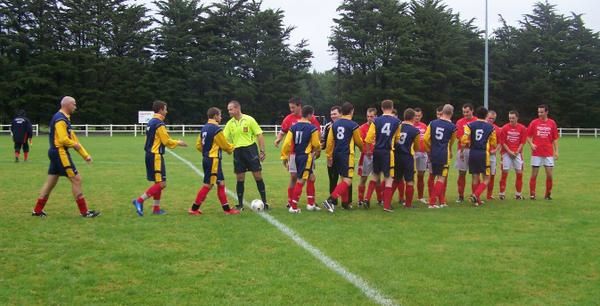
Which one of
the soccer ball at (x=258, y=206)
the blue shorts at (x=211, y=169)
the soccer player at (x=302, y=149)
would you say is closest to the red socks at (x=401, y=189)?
the soccer player at (x=302, y=149)

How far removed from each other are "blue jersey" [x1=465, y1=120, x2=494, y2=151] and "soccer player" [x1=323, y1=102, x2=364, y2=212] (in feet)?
8.19

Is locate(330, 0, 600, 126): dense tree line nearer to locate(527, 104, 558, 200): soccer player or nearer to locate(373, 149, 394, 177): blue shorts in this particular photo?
locate(527, 104, 558, 200): soccer player

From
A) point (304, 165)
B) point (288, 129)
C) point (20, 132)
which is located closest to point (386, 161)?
point (304, 165)

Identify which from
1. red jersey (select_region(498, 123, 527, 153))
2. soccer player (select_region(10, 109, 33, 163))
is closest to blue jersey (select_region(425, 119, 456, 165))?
red jersey (select_region(498, 123, 527, 153))

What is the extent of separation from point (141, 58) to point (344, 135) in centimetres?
5725

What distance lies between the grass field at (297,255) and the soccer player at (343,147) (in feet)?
1.62

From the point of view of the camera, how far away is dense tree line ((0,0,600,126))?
58.9 metres

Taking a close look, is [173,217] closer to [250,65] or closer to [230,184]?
[230,184]

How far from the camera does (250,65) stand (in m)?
64.4

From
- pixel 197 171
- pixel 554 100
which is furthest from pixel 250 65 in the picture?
pixel 197 171

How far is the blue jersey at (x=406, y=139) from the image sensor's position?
35.2 ft

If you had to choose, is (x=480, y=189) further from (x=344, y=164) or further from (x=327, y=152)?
(x=327, y=152)

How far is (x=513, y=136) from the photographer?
12617 millimetres

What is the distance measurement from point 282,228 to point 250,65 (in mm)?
57249
